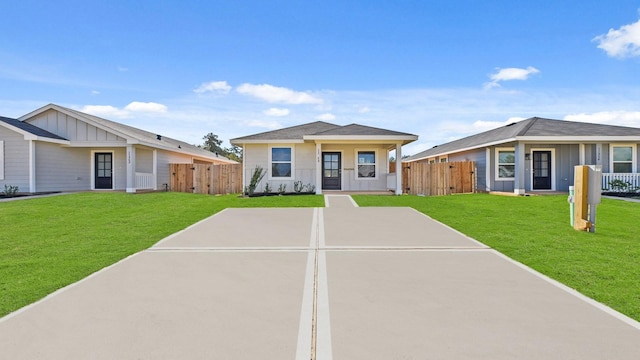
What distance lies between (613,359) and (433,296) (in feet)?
4.72

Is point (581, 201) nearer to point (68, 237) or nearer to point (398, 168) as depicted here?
point (398, 168)

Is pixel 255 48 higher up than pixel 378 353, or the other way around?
pixel 255 48

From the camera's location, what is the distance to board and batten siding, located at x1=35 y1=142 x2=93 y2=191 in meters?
16.4

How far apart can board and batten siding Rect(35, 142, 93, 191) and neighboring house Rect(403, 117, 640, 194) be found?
21574mm

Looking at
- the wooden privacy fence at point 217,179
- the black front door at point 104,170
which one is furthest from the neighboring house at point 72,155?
the wooden privacy fence at point 217,179

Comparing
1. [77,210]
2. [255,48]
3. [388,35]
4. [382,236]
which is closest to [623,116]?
[388,35]

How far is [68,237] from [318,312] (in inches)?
239

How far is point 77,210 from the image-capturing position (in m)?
10.7

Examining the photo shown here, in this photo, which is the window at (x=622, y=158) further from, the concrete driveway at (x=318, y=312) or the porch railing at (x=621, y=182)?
the concrete driveway at (x=318, y=312)

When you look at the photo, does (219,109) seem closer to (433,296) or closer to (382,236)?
(382,236)

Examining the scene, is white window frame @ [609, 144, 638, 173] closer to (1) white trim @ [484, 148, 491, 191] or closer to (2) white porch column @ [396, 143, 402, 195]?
(1) white trim @ [484, 148, 491, 191]

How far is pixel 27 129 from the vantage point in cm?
1603

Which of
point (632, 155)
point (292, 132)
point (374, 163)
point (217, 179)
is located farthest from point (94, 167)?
point (632, 155)

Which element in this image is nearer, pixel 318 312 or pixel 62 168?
pixel 318 312
